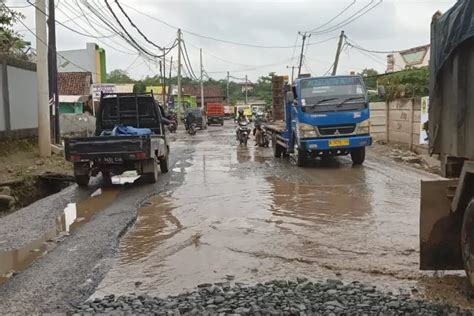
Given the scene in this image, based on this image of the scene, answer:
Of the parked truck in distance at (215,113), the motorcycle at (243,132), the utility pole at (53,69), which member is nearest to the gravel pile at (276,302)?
the utility pole at (53,69)

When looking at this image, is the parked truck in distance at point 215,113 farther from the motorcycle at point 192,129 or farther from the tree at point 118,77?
the tree at point 118,77

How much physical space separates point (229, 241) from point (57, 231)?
9.40ft

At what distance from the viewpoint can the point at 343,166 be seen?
1555cm

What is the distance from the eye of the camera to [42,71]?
53.1 ft

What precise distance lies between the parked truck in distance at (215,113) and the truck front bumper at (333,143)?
45.4 meters

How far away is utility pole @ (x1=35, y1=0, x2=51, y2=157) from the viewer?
52.9ft

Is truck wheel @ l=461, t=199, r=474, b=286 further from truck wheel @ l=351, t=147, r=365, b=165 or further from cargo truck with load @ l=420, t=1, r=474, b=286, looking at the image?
truck wheel @ l=351, t=147, r=365, b=165

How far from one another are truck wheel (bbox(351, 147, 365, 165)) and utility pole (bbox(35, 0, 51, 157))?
9.28 meters

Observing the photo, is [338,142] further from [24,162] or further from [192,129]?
[192,129]

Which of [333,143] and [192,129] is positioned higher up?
[333,143]

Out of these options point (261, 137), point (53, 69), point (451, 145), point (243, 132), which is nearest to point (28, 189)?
point (53, 69)

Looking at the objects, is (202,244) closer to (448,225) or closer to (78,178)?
(448,225)

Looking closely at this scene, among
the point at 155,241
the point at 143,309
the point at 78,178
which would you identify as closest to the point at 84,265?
the point at 155,241

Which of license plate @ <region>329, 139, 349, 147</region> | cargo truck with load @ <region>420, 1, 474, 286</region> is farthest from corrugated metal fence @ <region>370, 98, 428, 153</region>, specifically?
cargo truck with load @ <region>420, 1, 474, 286</region>
